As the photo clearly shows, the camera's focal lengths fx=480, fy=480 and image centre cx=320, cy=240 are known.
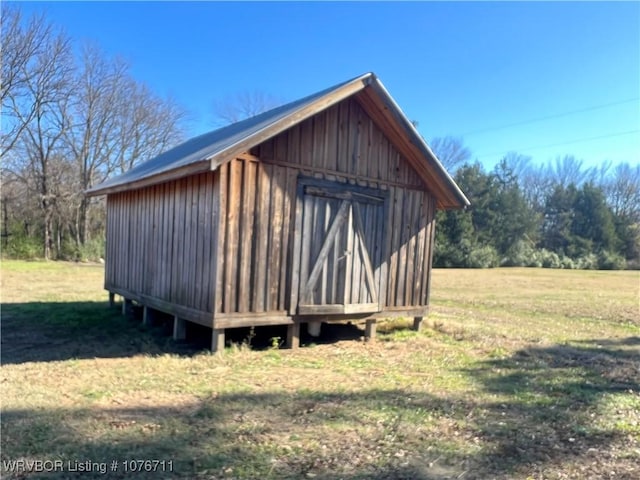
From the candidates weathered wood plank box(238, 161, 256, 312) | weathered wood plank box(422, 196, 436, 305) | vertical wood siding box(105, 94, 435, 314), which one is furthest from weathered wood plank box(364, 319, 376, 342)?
weathered wood plank box(238, 161, 256, 312)

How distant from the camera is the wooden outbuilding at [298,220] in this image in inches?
277

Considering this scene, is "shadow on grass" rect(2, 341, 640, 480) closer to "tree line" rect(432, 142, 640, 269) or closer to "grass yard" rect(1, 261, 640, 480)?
"grass yard" rect(1, 261, 640, 480)

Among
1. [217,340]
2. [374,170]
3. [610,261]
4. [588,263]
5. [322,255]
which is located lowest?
[217,340]

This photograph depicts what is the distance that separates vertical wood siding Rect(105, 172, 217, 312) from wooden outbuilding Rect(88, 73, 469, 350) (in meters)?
0.03

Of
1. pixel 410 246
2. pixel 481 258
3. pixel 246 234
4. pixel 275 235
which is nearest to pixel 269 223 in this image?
pixel 275 235

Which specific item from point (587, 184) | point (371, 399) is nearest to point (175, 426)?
point (371, 399)

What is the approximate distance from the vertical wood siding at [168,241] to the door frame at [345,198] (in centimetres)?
137

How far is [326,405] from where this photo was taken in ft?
16.4

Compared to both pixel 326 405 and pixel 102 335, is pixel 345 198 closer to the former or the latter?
pixel 326 405

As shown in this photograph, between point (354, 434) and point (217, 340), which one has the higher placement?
point (217, 340)

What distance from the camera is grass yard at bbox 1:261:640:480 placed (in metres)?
3.66

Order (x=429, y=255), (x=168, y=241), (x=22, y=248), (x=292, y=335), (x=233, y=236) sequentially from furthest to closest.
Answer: (x=22, y=248)
(x=429, y=255)
(x=168, y=241)
(x=292, y=335)
(x=233, y=236)

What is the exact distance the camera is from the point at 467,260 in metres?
37.7

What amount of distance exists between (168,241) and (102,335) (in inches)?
86.2
